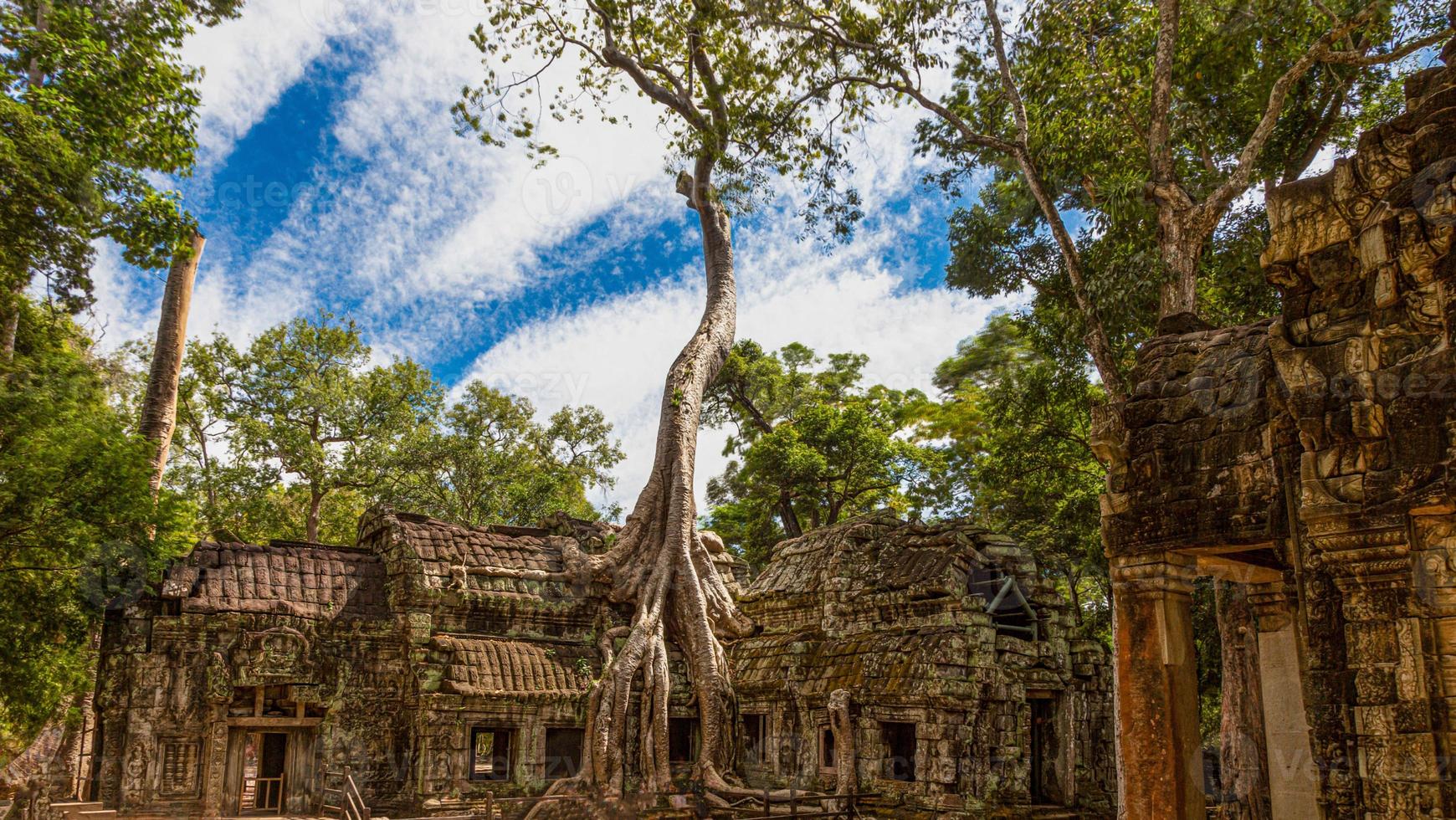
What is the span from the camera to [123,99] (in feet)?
34.3

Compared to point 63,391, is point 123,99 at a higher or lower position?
higher

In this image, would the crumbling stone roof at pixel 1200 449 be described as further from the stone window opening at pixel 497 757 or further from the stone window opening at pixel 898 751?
the stone window opening at pixel 497 757

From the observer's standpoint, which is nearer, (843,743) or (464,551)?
(843,743)

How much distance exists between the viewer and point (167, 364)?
65.4 ft

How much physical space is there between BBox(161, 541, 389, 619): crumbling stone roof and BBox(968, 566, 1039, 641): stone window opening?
33.5 feet

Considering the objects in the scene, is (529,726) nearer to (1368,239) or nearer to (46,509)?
(46,509)

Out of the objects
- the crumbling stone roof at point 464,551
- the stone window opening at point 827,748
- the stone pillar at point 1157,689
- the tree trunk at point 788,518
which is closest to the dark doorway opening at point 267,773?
the crumbling stone roof at point 464,551

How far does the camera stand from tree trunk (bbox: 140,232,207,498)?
1966 cm

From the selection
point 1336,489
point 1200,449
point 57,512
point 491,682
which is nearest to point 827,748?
point 491,682

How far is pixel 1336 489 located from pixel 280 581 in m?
15.4

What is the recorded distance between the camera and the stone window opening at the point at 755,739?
58.7 feet

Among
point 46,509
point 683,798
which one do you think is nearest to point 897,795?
point 683,798

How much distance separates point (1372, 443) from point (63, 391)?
12.7 metres

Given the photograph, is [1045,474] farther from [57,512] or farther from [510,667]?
[57,512]
